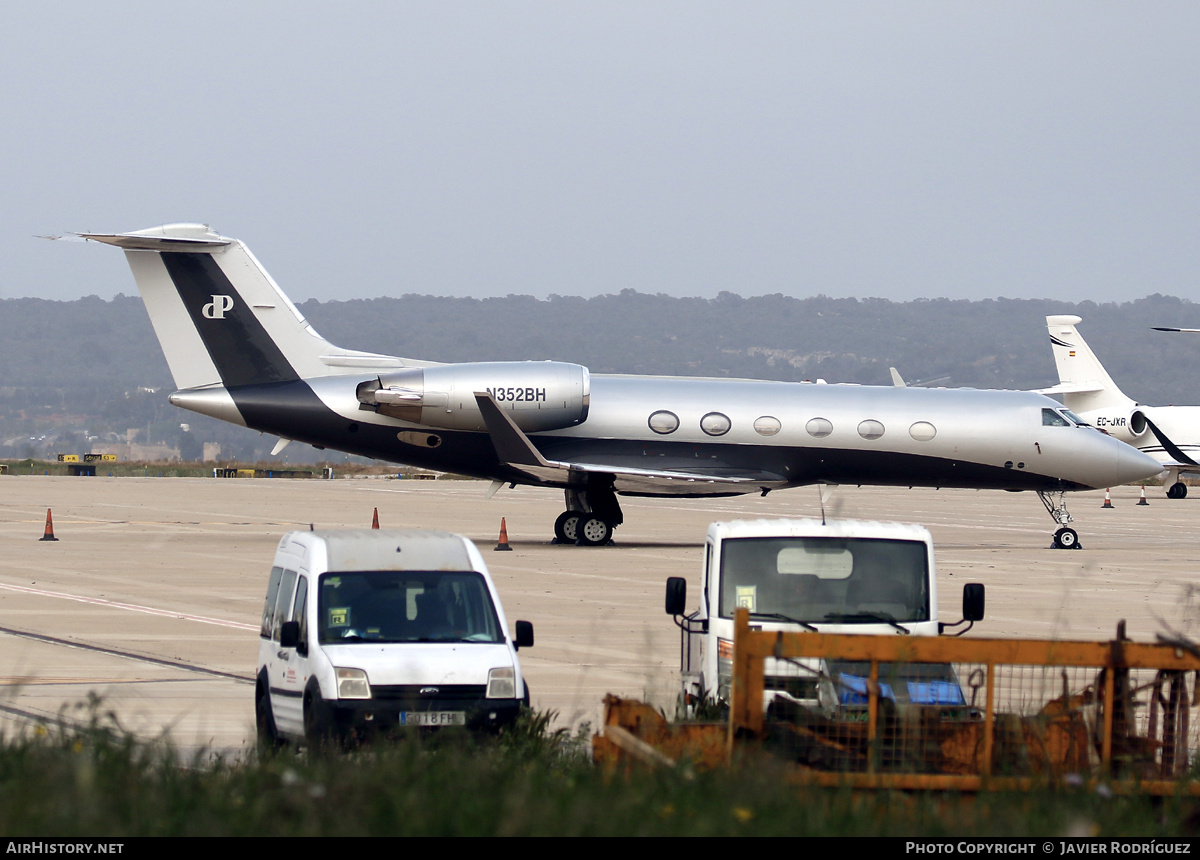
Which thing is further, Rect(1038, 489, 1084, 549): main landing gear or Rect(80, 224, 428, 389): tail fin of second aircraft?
Rect(1038, 489, 1084, 549): main landing gear

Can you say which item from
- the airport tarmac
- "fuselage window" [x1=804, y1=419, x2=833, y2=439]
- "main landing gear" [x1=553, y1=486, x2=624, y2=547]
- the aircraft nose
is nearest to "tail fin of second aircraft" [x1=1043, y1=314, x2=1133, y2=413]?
the airport tarmac

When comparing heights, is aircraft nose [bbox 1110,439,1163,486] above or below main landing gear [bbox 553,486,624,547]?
above

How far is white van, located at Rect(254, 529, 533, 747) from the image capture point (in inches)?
361

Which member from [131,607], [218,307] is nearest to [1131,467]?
[218,307]

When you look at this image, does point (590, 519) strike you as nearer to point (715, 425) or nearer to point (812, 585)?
point (715, 425)

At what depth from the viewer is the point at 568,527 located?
29094mm

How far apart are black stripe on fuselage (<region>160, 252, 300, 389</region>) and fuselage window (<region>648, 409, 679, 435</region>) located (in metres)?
7.03

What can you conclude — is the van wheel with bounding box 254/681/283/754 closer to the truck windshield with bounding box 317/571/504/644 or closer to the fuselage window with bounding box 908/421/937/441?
the truck windshield with bounding box 317/571/504/644

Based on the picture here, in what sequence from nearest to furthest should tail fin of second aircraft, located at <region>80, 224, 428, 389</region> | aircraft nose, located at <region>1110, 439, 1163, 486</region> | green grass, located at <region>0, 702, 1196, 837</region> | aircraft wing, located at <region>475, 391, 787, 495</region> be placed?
1. green grass, located at <region>0, 702, 1196, 837</region>
2. aircraft wing, located at <region>475, 391, 787, 495</region>
3. tail fin of second aircraft, located at <region>80, 224, 428, 389</region>
4. aircraft nose, located at <region>1110, 439, 1163, 486</region>

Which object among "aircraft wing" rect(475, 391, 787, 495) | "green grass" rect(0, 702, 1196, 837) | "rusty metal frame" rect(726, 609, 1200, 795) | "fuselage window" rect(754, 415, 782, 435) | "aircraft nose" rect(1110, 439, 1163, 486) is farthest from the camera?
"aircraft nose" rect(1110, 439, 1163, 486)

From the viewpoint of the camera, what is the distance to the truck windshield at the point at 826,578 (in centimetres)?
1043

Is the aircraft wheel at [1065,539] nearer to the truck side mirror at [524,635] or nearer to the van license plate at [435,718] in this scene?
the truck side mirror at [524,635]

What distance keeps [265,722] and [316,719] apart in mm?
1077

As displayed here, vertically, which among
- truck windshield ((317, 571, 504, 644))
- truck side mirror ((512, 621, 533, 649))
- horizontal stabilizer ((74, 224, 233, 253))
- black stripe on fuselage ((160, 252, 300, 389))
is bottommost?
truck side mirror ((512, 621, 533, 649))
